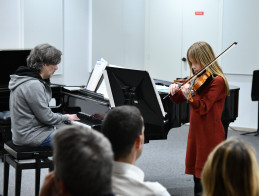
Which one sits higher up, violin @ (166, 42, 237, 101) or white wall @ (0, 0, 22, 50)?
white wall @ (0, 0, 22, 50)

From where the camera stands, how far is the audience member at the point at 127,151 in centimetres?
201

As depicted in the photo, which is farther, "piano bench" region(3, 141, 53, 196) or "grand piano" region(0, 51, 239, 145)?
"grand piano" region(0, 51, 239, 145)

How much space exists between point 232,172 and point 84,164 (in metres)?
0.54

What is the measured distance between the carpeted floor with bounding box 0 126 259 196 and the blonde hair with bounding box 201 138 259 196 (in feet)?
9.96

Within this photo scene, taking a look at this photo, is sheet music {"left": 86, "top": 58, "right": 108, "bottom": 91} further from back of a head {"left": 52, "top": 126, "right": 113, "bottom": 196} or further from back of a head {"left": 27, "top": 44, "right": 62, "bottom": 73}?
back of a head {"left": 52, "top": 126, "right": 113, "bottom": 196}

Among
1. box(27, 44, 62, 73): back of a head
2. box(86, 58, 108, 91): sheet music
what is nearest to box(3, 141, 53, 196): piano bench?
box(27, 44, 62, 73): back of a head

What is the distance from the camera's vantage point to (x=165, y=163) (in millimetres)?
5852

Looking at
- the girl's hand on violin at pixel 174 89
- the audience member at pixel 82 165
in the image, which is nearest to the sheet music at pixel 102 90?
the girl's hand on violin at pixel 174 89

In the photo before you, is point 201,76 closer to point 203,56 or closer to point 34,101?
point 203,56

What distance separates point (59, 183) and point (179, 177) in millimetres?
3900

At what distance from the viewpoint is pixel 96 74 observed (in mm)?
4734

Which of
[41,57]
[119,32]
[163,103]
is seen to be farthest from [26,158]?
[119,32]

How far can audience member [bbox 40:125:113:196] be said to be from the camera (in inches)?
57.1

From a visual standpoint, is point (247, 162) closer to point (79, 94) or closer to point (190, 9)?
point (79, 94)
